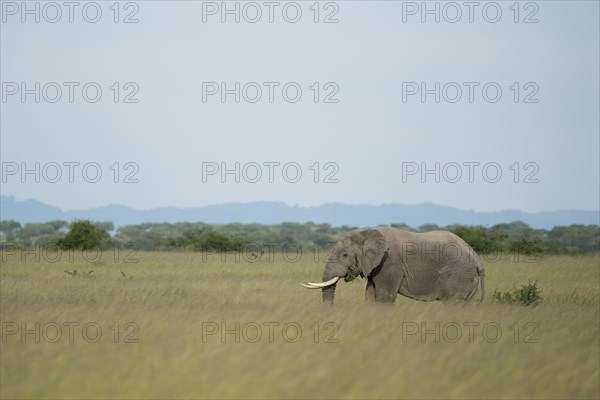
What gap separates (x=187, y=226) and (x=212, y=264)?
9747 centimetres

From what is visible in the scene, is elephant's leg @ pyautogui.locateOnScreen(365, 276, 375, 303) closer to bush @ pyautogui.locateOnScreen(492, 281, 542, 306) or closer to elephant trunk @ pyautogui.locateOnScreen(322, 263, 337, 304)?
elephant trunk @ pyautogui.locateOnScreen(322, 263, 337, 304)

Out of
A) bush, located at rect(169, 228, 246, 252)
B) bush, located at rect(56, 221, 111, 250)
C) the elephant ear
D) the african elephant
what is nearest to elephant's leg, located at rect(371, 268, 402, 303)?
the african elephant

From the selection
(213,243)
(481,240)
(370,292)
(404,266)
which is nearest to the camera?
(404,266)

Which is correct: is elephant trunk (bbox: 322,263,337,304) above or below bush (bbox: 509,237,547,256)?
above

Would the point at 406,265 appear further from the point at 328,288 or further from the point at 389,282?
the point at 328,288

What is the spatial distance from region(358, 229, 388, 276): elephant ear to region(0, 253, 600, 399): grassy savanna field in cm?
87

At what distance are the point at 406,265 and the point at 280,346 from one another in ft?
17.7

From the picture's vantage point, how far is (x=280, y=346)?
1167 cm

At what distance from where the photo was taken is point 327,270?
16281 mm

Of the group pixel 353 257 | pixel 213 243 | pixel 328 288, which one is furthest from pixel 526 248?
pixel 328 288

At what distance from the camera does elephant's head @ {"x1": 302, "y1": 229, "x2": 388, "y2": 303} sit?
16125 mm

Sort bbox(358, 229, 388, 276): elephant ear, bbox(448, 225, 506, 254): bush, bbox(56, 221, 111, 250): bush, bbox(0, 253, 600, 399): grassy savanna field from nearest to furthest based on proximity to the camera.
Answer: bbox(0, 253, 600, 399): grassy savanna field
bbox(358, 229, 388, 276): elephant ear
bbox(56, 221, 111, 250): bush
bbox(448, 225, 506, 254): bush

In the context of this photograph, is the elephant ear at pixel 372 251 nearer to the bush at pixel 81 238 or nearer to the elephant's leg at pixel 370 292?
the elephant's leg at pixel 370 292

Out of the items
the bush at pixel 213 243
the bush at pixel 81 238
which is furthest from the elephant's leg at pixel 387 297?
the bush at pixel 213 243
